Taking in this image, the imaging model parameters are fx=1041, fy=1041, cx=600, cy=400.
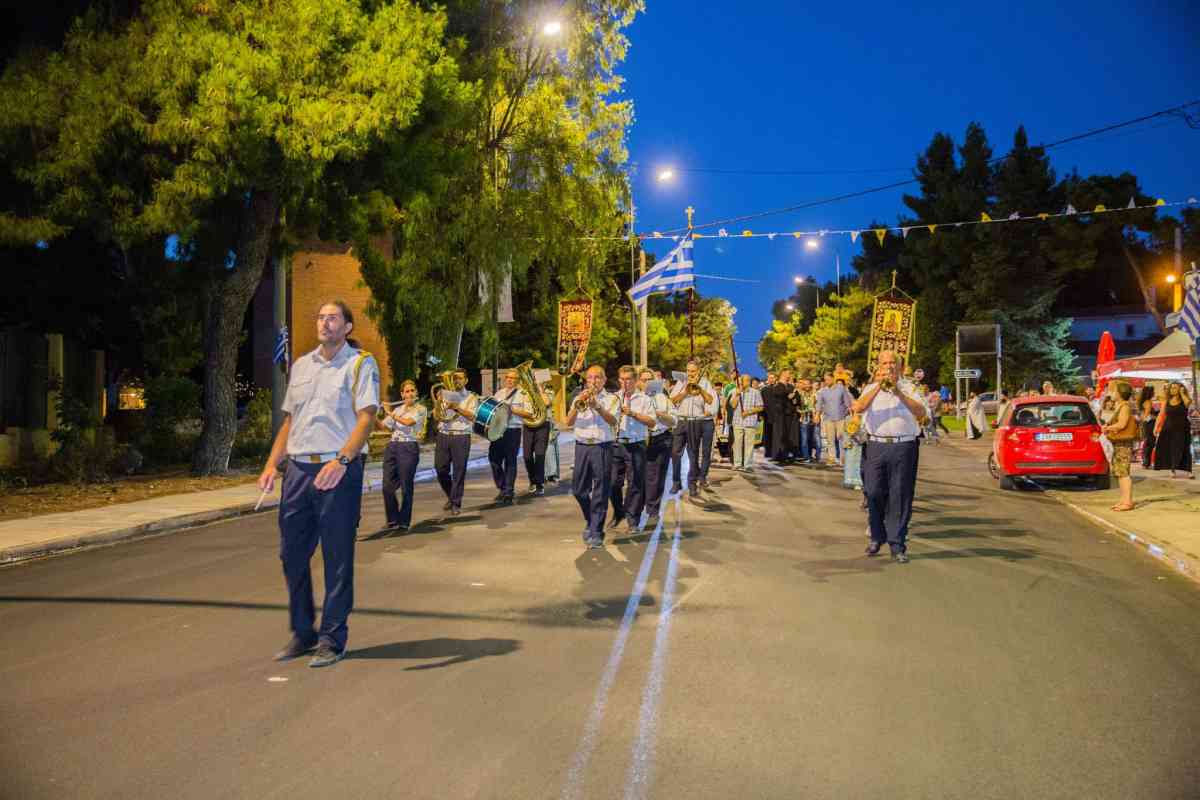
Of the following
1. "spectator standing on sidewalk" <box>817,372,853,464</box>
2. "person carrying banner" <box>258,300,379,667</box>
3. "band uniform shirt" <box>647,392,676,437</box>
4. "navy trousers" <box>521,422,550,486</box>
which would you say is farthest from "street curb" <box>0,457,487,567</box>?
"spectator standing on sidewalk" <box>817,372,853,464</box>

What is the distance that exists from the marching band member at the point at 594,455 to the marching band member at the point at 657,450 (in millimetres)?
1306

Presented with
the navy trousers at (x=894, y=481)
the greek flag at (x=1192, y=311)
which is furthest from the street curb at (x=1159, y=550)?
the greek flag at (x=1192, y=311)

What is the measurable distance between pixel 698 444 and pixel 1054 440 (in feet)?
19.1

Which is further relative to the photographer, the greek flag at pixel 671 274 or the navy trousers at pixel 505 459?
the greek flag at pixel 671 274

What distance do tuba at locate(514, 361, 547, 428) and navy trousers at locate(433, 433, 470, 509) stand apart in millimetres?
1396

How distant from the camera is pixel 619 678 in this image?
5.82m

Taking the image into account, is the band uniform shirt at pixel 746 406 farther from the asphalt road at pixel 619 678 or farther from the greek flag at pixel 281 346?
the asphalt road at pixel 619 678

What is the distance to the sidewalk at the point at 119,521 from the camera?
37.2ft

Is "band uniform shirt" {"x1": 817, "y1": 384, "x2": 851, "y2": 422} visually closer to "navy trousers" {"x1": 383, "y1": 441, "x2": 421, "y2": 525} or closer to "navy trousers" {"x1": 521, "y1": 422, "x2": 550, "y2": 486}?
"navy trousers" {"x1": 521, "y1": 422, "x2": 550, "y2": 486}

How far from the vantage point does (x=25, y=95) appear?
16391 mm

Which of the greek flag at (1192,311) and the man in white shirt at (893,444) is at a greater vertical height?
the greek flag at (1192,311)

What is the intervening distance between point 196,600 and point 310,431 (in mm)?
2897

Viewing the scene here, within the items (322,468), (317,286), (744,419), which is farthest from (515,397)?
(317,286)

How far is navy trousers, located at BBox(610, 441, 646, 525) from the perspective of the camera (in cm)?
1206
